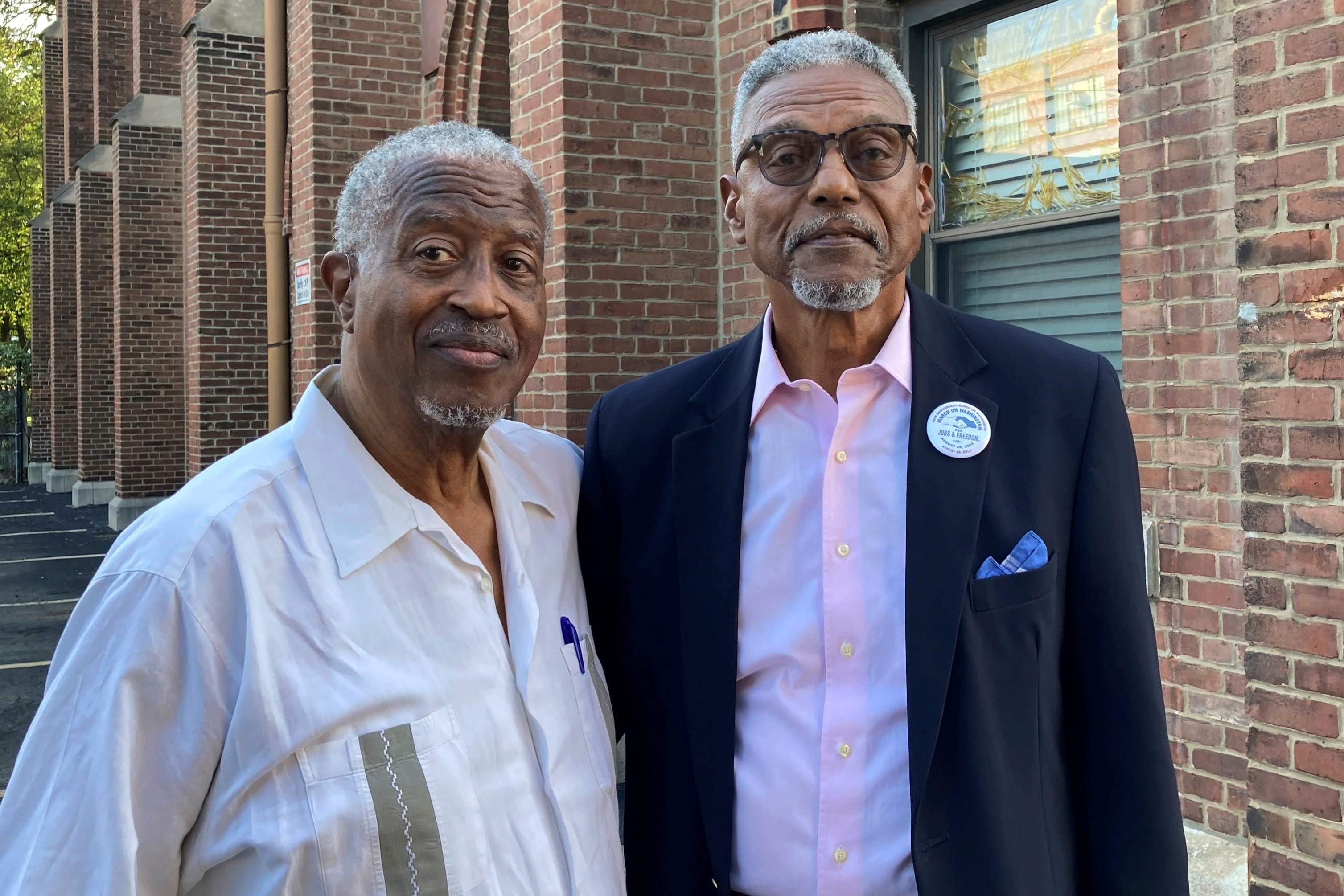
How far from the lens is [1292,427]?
290cm

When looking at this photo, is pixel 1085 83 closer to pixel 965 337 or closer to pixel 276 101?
pixel 965 337

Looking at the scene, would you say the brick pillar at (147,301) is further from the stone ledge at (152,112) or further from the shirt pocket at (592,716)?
the shirt pocket at (592,716)

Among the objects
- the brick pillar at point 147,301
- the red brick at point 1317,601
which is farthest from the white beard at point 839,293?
the brick pillar at point 147,301

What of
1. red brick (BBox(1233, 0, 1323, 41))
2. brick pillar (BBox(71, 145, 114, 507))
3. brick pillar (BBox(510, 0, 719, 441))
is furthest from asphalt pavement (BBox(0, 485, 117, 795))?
red brick (BBox(1233, 0, 1323, 41))

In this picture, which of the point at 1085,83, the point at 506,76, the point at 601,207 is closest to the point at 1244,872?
the point at 1085,83

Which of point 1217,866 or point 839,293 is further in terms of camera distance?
point 1217,866

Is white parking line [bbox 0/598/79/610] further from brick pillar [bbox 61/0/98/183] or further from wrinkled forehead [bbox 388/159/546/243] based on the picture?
brick pillar [bbox 61/0/98/183]

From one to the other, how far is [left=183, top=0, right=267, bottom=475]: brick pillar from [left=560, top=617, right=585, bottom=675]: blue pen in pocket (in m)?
12.8

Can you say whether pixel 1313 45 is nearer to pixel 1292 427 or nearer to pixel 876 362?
pixel 1292 427

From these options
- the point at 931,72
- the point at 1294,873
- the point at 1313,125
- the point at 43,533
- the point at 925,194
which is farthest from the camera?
the point at 43,533

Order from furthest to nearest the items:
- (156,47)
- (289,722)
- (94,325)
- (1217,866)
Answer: (94,325) → (156,47) → (1217,866) → (289,722)

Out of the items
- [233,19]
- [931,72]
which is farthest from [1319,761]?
[233,19]

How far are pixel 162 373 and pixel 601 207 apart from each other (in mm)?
13721

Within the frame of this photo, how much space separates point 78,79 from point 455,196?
26208mm
